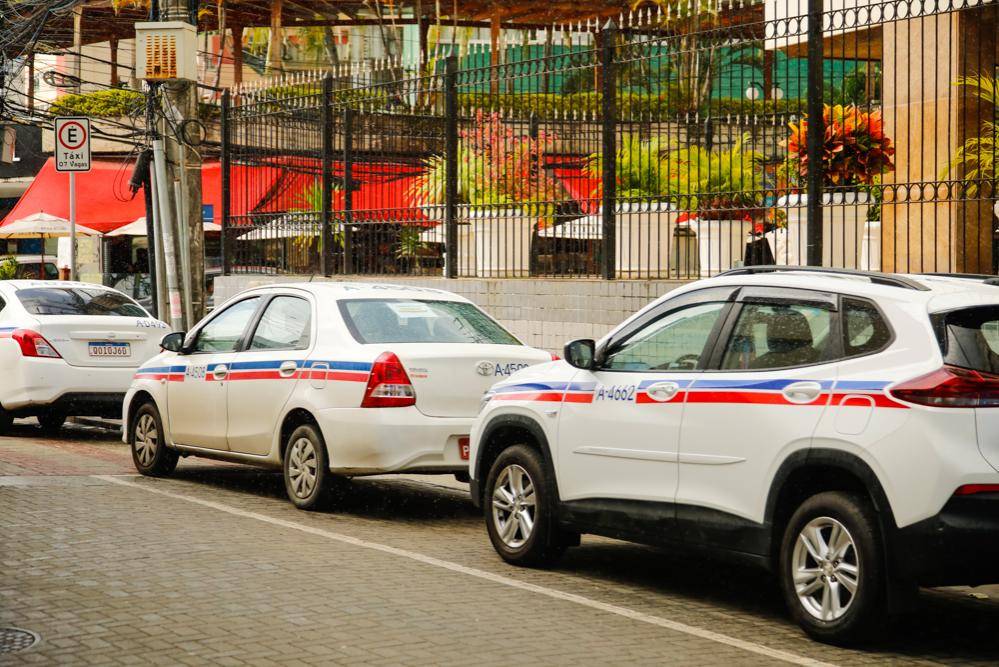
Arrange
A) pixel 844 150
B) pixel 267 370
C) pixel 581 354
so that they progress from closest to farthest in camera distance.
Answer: pixel 581 354 → pixel 267 370 → pixel 844 150

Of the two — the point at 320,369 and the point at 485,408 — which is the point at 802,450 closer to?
the point at 485,408

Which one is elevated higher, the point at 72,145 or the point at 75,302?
the point at 72,145

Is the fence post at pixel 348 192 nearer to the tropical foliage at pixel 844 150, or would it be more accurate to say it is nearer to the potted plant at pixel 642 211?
the potted plant at pixel 642 211

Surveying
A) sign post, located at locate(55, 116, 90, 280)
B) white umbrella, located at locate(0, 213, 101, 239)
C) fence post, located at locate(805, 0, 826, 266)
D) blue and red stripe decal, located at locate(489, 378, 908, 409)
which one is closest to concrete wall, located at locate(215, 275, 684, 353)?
fence post, located at locate(805, 0, 826, 266)

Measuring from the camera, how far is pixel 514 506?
8.29 meters

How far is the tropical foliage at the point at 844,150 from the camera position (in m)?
12.7

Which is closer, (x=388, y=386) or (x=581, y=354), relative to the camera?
(x=581, y=354)

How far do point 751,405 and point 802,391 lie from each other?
29cm

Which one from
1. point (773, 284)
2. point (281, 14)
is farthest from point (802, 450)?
point (281, 14)

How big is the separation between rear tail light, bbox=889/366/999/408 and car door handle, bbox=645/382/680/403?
1.37m

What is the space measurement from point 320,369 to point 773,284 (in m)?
3.93

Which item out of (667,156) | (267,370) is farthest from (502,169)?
(267,370)

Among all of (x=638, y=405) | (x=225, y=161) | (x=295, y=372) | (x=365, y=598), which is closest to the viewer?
(x=365, y=598)

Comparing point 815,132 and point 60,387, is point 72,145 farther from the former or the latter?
point 815,132
